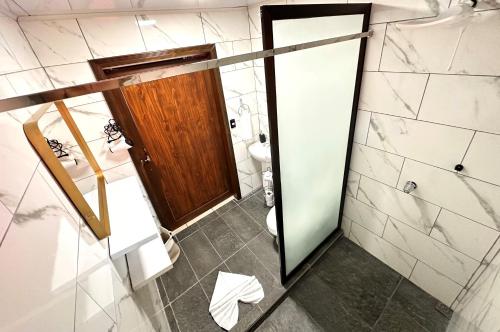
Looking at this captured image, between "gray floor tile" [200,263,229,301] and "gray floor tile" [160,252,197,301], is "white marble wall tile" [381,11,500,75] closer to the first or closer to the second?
"gray floor tile" [200,263,229,301]

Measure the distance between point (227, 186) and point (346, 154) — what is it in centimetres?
152

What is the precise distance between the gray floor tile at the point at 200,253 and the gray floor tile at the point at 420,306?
Answer: 146 centimetres

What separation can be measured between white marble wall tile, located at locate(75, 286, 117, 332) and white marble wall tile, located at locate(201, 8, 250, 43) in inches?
73.1

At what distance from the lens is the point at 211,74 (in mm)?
1949

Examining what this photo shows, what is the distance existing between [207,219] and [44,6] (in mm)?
2061

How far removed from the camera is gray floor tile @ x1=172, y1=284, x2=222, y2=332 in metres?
1.50

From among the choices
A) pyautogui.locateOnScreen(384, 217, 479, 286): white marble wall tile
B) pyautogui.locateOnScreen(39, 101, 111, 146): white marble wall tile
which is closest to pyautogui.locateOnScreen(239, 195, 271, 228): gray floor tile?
pyautogui.locateOnScreen(384, 217, 479, 286): white marble wall tile

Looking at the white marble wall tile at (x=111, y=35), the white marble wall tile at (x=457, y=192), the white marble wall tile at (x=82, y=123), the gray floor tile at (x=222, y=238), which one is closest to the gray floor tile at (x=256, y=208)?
the gray floor tile at (x=222, y=238)

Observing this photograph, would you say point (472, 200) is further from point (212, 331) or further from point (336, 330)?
point (212, 331)

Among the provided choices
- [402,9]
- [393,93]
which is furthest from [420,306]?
[402,9]

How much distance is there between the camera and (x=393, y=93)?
1.20 metres

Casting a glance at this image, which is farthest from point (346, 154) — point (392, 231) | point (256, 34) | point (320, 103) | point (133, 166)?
point (133, 166)

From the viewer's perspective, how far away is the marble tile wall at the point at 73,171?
41cm

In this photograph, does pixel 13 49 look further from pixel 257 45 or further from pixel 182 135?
pixel 257 45
